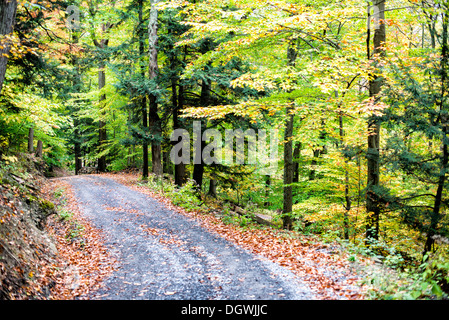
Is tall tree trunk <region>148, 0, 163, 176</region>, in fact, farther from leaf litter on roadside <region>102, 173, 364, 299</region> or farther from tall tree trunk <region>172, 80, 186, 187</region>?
leaf litter on roadside <region>102, 173, 364, 299</region>

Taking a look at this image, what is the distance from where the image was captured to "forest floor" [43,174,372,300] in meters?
5.25

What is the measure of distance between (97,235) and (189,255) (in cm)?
357

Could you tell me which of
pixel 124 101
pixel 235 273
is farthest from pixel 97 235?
pixel 124 101

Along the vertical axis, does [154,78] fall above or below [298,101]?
above

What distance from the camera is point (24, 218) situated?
7.27 metres

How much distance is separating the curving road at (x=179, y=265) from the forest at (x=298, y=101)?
196 centimetres

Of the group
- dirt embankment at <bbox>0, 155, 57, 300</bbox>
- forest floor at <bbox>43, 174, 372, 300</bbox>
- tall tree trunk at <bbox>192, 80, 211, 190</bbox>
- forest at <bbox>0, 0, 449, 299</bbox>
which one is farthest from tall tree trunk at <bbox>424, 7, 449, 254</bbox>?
tall tree trunk at <bbox>192, 80, 211, 190</bbox>

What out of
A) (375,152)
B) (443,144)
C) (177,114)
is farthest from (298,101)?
(177,114)

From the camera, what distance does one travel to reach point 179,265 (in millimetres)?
6680

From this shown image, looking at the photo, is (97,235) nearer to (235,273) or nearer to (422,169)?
(235,273)

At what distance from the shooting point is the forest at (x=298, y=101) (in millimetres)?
7254

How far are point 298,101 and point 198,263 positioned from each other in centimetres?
595

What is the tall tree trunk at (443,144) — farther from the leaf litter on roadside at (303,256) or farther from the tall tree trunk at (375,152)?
the leaf litter on roadside at (303,256)

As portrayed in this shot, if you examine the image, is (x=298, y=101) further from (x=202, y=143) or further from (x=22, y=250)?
(x=22, y=250)
